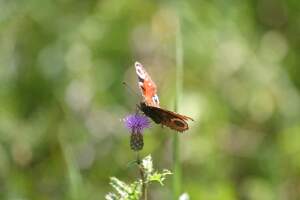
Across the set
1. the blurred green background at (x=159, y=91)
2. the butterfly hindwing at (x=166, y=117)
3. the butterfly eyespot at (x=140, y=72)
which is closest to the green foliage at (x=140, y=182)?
the butterfly hindwing at (x=166, y=117)

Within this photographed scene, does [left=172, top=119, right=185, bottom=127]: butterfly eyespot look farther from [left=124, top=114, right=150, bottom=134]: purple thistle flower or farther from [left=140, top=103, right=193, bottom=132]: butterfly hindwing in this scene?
[left=124, top=114, right=150, bottom=134]: purple thistle flower

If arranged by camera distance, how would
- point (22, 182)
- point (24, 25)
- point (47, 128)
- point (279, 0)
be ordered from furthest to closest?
point (279, 0), point (24, 25), point (47, 128), point (22, 182)

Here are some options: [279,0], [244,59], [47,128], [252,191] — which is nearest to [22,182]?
[47,128]

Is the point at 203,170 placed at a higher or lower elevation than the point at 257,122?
lower

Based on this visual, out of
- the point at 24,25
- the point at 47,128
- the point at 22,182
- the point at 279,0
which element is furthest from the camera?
the point at 279,0

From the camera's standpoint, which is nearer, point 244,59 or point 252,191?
point 252,191

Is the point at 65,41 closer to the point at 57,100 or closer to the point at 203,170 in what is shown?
the point at 57,100
